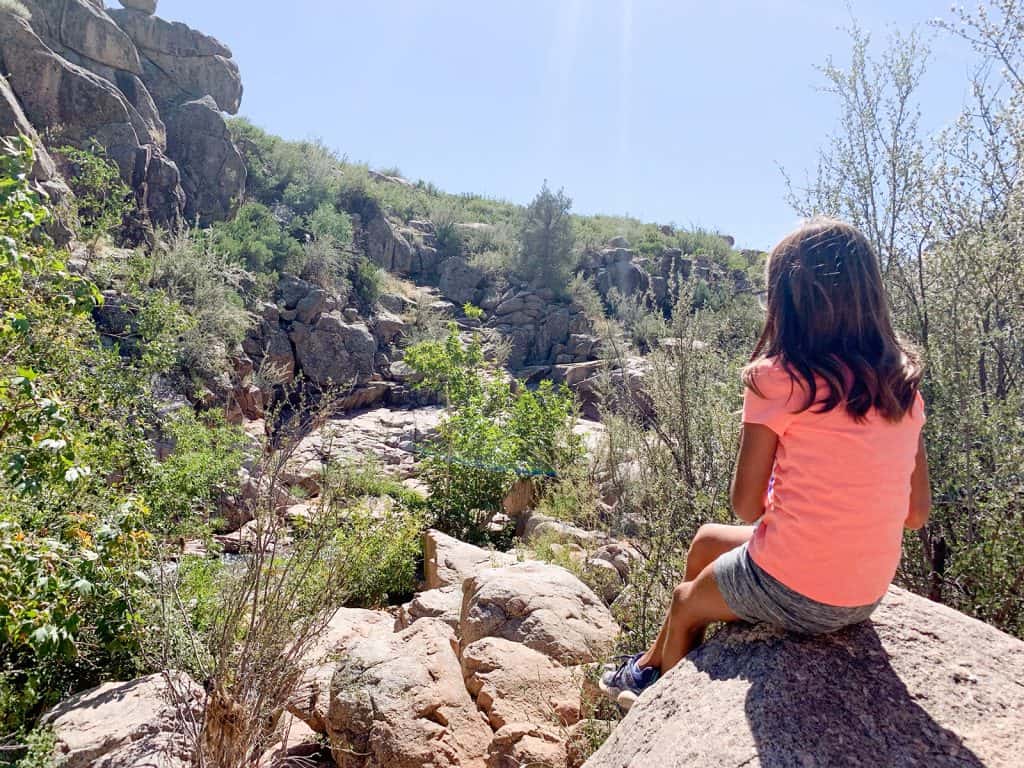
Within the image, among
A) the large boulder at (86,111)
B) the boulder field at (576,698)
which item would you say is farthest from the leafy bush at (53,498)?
the large boulder at (86,111)

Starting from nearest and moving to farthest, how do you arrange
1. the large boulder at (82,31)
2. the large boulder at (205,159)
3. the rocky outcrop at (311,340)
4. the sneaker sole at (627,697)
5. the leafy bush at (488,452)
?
the sneaker sole at (627,697)
the leafy bush at (488,452)
the rocky outcrop at (311,340)
the large boulder at (82,31)
the large boulder at (205,159)

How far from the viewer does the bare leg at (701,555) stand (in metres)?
2.17

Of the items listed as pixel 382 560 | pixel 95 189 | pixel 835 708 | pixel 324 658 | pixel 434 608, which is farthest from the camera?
pixel 95 189

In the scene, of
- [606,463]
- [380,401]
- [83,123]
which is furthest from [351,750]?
[83,123]

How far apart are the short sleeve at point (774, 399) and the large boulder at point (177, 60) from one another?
826 inches

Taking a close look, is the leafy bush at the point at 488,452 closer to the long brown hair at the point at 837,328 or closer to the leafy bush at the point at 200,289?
the leafy bush at the point at 200,289

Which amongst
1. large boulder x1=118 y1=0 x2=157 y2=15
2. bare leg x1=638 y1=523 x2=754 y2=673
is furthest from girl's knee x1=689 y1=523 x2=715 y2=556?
large boulder x1=118 y1=0 x2=157 y2=15

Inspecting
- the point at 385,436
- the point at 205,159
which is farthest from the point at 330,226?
the point at 385,436

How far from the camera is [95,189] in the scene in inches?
517

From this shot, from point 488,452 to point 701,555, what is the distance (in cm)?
597

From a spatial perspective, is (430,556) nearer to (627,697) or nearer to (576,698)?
(576,698)

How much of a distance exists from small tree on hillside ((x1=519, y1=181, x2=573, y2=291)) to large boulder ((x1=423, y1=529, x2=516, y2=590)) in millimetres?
16201

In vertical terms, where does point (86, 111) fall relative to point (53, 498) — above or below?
above

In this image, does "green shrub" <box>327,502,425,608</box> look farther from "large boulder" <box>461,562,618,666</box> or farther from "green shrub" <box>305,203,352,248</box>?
"green shrub" <box>305,203,352,248</box>
